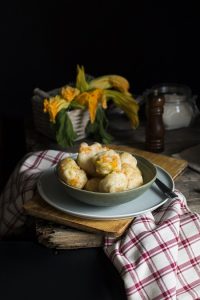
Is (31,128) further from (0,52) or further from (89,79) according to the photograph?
(0,52)

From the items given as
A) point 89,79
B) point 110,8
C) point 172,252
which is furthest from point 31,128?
point 172,252

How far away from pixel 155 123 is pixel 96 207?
39cm

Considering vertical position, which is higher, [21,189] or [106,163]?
[106,163]

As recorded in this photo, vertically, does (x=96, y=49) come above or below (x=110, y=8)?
below

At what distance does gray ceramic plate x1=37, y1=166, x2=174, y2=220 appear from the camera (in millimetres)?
834

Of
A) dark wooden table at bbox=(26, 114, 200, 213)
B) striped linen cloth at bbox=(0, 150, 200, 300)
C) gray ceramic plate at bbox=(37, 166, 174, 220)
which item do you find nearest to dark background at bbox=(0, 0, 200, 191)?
dark wooden table at bbox=(26, 114, 200, 213)

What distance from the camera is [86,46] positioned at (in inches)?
65.6

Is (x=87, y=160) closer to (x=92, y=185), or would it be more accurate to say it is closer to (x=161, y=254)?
(x=92, y=185)

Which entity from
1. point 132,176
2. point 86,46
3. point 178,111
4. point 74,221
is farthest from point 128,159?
point 86,46

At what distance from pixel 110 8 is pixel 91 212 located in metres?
0.97

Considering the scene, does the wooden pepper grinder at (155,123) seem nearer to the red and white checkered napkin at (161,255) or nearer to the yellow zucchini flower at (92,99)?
the yellow zucchini flower at (92,99)

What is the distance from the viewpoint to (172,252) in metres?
0.82

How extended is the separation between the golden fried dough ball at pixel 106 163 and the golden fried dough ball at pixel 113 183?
0.04 feet

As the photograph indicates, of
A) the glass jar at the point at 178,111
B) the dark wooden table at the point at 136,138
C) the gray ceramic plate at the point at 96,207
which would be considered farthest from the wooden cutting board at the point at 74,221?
the glass jar at the point at 178,111
